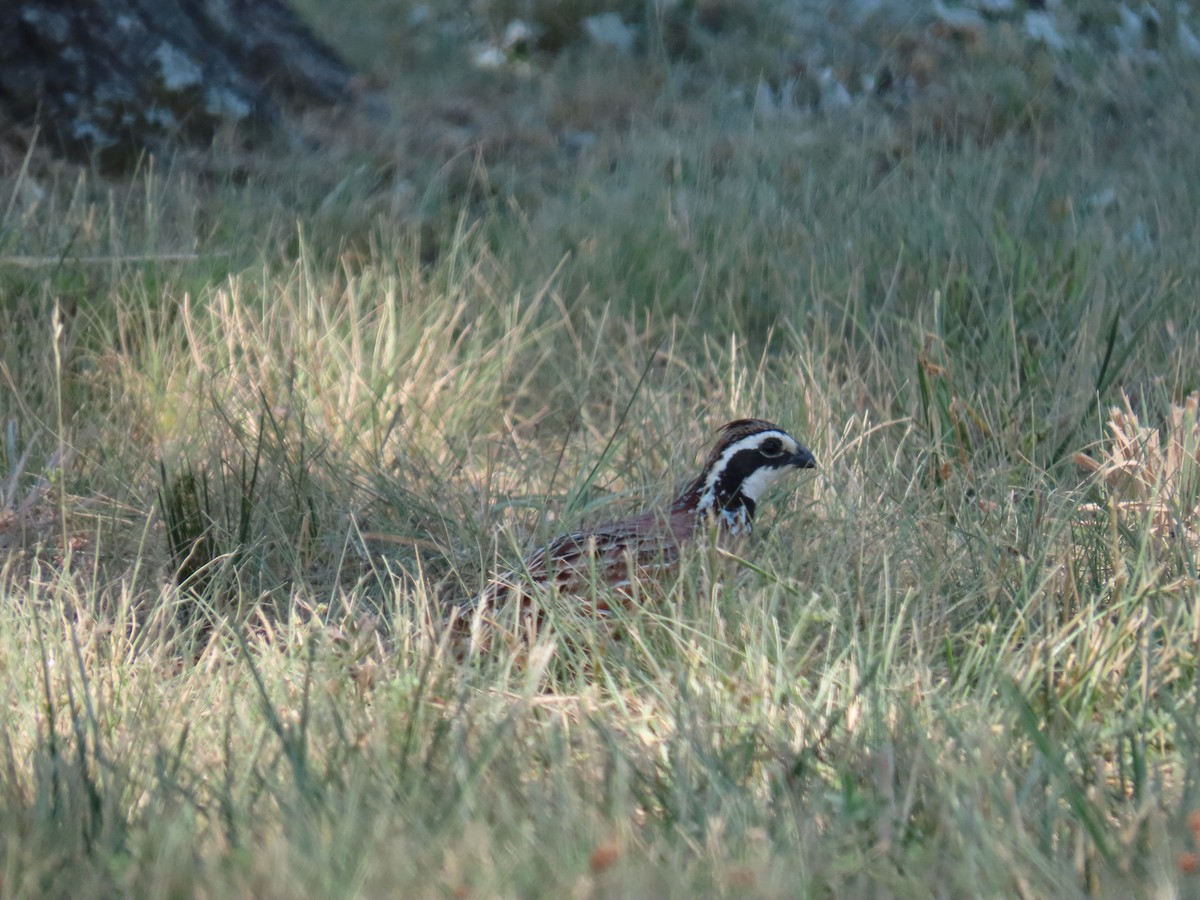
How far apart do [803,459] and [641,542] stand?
694 millimetres

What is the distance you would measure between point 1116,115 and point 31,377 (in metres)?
6.91

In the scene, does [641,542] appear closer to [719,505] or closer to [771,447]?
[719,505]

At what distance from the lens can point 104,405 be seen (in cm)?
538

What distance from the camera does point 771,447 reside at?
4.26 meters

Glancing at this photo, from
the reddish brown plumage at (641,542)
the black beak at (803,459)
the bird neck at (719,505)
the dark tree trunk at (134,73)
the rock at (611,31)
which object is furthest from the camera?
the rock at (611,31)

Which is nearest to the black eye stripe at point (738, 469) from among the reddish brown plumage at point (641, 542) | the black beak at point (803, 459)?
the reddish brown plumage at point (641, 542)

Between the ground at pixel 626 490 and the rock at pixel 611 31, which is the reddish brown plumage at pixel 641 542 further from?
the rock at pixel 611 31

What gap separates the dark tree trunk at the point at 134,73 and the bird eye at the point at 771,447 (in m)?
5.20

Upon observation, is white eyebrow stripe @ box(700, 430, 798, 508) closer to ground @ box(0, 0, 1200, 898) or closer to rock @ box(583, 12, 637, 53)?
ground @ box(0, 0, 1200, 898)

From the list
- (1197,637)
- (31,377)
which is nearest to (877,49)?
(31,377)

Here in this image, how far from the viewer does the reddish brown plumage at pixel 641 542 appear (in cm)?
357

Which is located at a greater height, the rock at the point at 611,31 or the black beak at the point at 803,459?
the rock at the point at 611,31

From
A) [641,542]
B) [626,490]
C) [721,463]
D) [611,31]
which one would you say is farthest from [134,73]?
[641,542]

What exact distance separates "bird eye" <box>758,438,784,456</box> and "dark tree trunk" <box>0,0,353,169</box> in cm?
520
